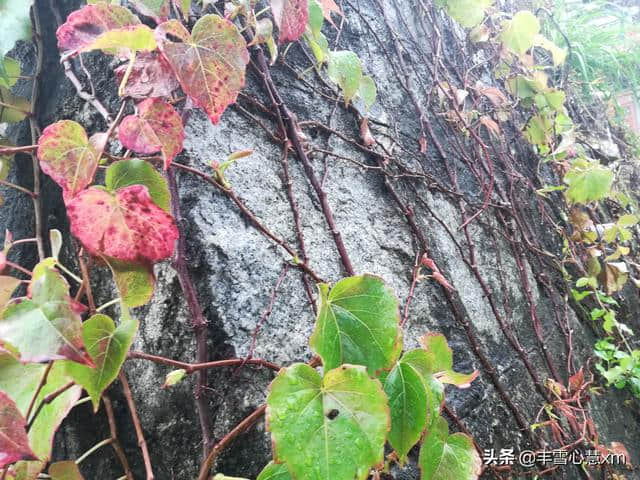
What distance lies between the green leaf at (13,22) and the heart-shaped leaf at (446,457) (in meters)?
0.79

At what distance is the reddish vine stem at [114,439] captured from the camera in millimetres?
640

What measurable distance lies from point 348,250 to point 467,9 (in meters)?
0.93

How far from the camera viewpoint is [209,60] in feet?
1.84

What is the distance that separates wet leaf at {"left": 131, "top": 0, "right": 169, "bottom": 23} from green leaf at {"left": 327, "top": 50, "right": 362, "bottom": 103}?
0.31 meters

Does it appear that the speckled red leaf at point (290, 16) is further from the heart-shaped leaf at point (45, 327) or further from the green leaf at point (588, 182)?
the green leaf at point (588, 182)

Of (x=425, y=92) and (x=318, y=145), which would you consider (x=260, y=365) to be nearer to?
(x=318, y=145)

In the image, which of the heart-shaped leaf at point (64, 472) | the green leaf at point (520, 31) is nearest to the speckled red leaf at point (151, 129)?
the heart-shaped leaf at point (64, 472)

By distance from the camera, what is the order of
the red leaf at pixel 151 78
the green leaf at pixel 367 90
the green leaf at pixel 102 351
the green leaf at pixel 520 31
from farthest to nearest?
the green leaf at pixel 520 31
the green leaf at pixel 367 90
the red leaf at pixel 151 78
the green leaf at pixel 102 351

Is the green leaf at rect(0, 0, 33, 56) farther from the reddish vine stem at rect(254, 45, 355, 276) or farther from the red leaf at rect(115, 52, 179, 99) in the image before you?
the reddish vine stem at rect(254, 45, 355, 276)

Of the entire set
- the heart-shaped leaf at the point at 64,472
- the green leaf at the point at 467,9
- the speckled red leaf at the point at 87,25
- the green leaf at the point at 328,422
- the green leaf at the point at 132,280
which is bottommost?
the heart-shaped leaf at the point at 64,472

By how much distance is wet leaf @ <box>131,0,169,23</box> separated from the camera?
651mm

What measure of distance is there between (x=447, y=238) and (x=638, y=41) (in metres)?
2.58

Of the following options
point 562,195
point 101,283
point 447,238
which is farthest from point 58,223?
point 562,195

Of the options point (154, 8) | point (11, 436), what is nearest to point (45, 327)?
point (11, 436)
